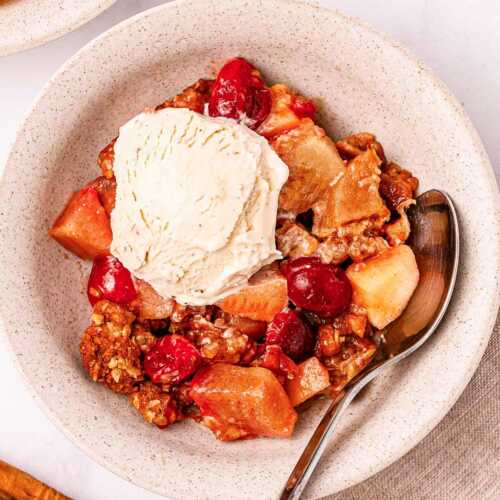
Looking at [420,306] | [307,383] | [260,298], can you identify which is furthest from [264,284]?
[420,306]

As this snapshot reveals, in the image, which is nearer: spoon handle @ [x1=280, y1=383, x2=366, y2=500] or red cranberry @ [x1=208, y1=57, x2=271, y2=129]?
spoon handle @ [x1=280, y1=383, x2=366, y2=500]

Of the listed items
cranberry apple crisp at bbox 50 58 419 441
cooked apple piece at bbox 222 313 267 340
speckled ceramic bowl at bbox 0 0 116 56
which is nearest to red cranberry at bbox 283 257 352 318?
cranberry apple crisp at bbox 50 58 419 441

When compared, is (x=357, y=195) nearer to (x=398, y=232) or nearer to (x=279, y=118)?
(x=398, y=232)

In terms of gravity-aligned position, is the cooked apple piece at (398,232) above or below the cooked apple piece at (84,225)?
above

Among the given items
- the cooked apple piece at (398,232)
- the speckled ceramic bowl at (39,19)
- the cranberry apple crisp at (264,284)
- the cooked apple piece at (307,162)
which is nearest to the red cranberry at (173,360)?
the cranberry apple crisp at (264,284)

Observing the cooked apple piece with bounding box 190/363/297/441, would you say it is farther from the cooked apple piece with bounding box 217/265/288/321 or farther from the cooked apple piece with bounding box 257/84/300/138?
the cooked apple piece with bounding box 257/84/300/138

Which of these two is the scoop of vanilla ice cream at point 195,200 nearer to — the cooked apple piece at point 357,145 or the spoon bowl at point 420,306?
the cooked apple piece at point 357,145

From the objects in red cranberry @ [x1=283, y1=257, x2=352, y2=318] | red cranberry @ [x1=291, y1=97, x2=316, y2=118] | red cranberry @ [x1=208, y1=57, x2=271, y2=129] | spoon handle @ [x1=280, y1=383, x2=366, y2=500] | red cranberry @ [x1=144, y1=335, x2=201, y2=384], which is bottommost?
red cranberry @ [x1=144, y1=335, x2=201, y2=384]
